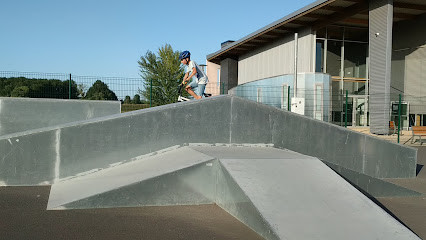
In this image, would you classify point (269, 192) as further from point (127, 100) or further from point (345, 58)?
point (345, 58)

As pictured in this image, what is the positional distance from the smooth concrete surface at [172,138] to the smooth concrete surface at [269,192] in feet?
0.94

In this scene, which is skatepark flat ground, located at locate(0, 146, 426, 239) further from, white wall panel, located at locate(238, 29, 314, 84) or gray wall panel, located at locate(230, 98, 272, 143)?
white wall panel, located at locate(238, 29, 314, 84)

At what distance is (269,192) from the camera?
4500 millimetres

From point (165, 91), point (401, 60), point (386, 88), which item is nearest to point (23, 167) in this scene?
point (165, 91)

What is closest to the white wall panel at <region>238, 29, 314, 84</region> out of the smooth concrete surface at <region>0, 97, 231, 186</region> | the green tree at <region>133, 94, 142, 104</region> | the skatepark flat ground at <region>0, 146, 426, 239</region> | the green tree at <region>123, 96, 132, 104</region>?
the green tree at <region>133, 94, 142, 104</region>

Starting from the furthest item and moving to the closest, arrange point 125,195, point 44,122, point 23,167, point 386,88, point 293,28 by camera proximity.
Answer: point 293,28 → point 386,88 → point 44,122 → point 23,167 → point 125,195

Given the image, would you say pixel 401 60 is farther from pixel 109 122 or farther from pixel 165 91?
pixel 109 122

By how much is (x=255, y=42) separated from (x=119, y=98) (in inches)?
494

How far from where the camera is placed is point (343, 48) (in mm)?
21156

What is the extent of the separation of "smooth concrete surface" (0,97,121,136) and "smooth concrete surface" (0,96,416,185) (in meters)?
3.61

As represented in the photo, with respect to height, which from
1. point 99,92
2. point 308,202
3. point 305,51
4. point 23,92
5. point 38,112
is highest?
point 305,51

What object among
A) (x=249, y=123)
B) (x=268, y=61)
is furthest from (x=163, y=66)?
(x=249, y=123)

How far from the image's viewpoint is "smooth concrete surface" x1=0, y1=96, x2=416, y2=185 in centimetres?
591

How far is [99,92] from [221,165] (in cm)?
973
